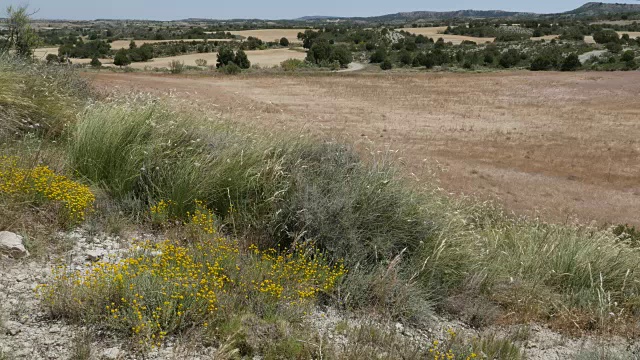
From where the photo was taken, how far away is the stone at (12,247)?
14.4 ft

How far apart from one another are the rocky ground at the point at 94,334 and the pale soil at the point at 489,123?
10.7 ft

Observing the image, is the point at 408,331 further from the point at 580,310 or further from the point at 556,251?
the point at 556,251

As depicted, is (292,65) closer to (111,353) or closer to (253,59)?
(253,59)

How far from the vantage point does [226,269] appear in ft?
14.9

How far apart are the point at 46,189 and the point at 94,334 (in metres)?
1.92

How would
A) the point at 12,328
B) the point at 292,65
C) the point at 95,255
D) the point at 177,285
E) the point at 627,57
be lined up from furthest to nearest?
the point at 627,57
the point at 292,65
the point at 95,255
the point at 177,285
the point at 12,328

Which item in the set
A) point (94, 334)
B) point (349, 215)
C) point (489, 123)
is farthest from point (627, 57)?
point (94, 334)

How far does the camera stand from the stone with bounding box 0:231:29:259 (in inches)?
173

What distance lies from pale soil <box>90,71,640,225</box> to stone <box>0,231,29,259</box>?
352 centimetres

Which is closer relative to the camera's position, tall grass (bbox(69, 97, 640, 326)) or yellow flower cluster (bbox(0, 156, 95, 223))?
yellow flower cluster (bbox(0, 156, 95, 223))

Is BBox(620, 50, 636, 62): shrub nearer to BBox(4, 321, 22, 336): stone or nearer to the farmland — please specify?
the farmland

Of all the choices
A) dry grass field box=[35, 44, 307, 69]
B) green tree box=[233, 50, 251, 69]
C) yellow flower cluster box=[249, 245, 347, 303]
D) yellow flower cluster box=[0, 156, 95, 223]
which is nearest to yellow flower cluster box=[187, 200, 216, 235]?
yellow flower cluster box=[249, 245, 347, 303]

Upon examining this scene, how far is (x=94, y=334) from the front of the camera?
11.8 ft

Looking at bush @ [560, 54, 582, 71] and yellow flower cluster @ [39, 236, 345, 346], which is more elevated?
yellow flower cluster @ [39, 236, 345, 346]
